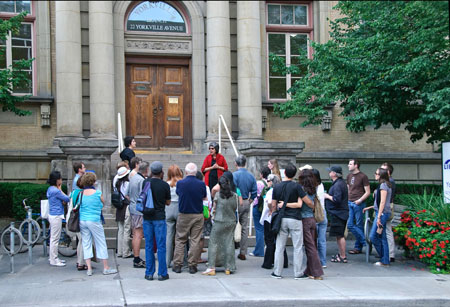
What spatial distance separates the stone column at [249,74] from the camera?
17.4 metres

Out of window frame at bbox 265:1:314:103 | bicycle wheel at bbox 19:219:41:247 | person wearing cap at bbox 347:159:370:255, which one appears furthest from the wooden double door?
person wearing cap at bbox 347:159:370:255

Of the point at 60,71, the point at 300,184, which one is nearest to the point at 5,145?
the point at 60,71

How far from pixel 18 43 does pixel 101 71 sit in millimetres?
2958

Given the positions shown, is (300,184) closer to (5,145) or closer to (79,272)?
(79,272)

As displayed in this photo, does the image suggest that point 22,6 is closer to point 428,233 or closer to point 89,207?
point 89,207

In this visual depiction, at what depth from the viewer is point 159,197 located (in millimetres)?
9016

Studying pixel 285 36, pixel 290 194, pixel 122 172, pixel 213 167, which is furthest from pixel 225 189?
pixel 285 36

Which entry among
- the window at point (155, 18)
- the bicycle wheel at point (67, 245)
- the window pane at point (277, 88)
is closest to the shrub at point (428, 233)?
the bicycle wheel at point (67, 245)

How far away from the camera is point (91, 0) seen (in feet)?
54.2

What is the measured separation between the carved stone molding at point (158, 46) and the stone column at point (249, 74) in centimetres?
174

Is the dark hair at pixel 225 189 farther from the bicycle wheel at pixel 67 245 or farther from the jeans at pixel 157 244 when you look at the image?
the bicycle wheel at pixel 67 245

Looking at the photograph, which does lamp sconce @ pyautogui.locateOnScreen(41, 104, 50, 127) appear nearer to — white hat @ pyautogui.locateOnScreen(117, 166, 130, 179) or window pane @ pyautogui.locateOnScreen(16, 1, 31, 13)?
window pane @ pyautogui.locateOnScreen(16, 1, 31, 13)

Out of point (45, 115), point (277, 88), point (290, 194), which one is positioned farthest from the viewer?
point (277, 88)

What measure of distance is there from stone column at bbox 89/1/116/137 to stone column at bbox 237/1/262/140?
3.96 m
